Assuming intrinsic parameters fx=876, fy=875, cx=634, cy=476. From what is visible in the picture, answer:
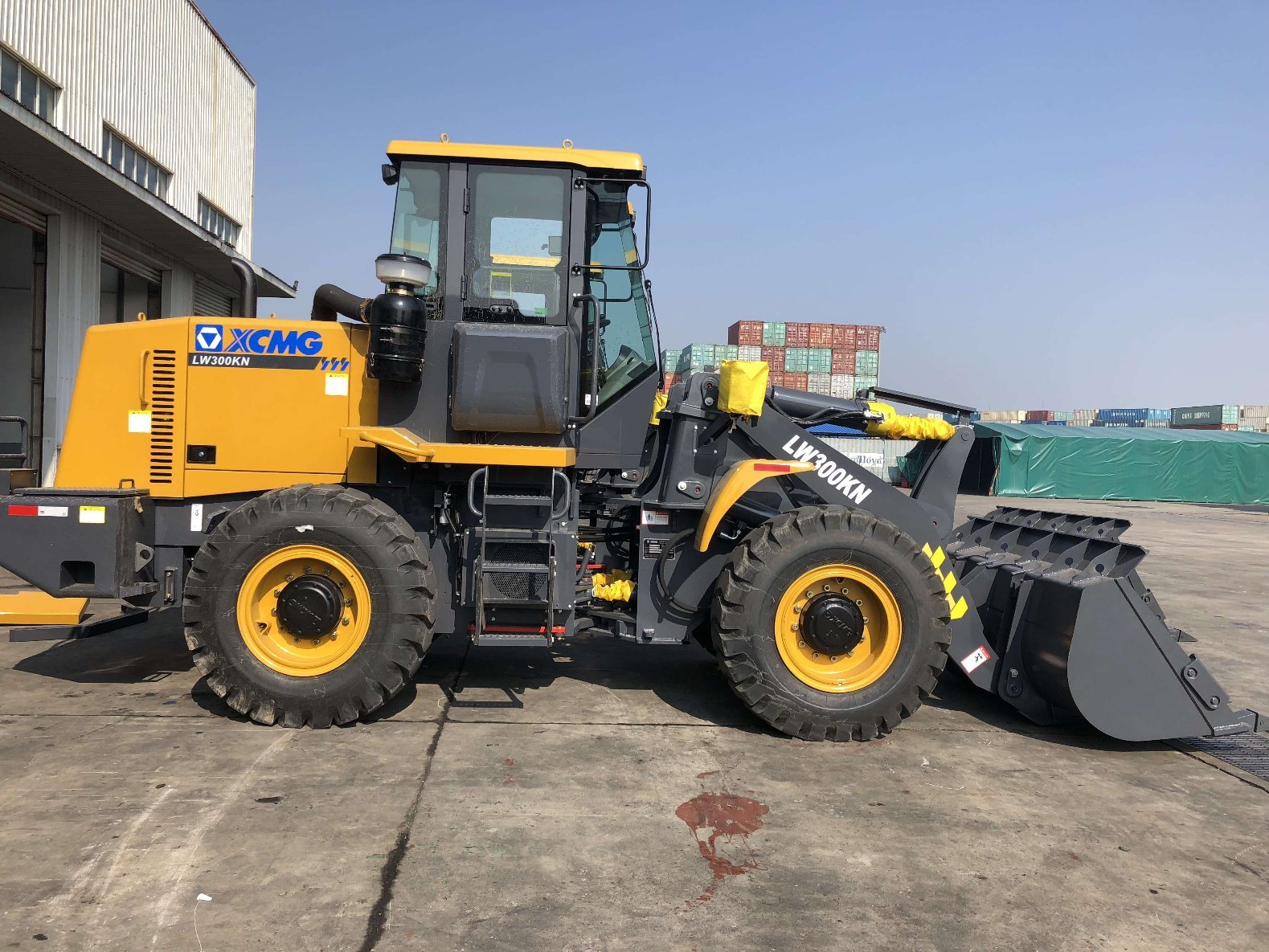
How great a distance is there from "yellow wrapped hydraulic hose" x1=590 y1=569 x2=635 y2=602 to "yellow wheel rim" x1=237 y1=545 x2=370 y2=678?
1.39m

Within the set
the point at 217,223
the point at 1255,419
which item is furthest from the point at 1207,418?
the point at 217,223

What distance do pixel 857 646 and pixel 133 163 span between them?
51.9 ft

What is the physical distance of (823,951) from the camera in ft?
9.64

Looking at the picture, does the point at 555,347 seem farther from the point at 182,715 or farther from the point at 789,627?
the point at 182,715

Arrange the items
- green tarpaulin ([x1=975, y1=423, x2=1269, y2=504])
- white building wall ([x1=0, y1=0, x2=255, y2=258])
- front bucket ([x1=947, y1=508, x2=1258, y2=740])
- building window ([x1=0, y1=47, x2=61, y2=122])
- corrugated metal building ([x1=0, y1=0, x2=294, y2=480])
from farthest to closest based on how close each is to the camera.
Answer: green tarpaulin ([x1=975, y1=423, x2=1269, y2=504]) < white building wall ([x1=0, y1=0, x2=255, y2=258]) < corrugated metal building ([x1=0, y1=0, x2=294, y2=480]) < building window ([x1=0, y1=47, x2=61, y2=122]) < front bucket ([x1=947, y1=508, x2=1258, y2=740])

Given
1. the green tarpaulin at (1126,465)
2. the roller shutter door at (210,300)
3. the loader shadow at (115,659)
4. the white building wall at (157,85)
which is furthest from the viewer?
the green tarpaulin at (1126,465)

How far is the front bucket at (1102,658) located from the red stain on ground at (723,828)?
6.67 feet

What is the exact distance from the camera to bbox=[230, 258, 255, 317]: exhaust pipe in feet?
18.0

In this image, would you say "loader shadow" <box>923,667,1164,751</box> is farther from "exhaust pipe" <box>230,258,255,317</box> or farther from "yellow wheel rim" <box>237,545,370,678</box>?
"exhaust pipe" <box>230,258,255,317</box>

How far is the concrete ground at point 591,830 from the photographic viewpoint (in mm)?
3045

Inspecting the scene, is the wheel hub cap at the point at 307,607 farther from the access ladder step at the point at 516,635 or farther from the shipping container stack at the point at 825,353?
the shipping container stack at the point at 825,353

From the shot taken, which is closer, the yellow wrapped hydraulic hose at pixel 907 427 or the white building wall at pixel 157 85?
the yellow wrapped hydraulic hose at pixel 907 427

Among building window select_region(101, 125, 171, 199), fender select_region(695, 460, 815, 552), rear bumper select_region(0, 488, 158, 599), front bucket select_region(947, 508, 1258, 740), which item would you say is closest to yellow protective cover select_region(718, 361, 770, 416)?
fender select_region(695, 460, 815, 552)

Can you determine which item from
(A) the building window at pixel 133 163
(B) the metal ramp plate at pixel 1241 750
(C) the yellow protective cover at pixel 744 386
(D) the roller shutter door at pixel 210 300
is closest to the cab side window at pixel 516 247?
(C) the yellow protective cover at pixel 744 386
